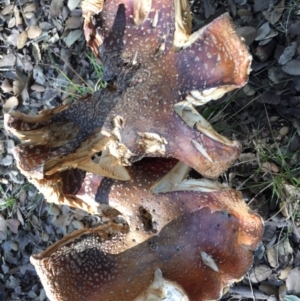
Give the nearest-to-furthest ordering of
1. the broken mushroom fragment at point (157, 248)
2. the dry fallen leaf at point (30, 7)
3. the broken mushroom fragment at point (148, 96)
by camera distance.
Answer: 1. the broken mushroom fragment at point (148, 96)
2. the broken mushroom fragment at point (157, 248)
3. the dry fallen leaf at point (30, 7)

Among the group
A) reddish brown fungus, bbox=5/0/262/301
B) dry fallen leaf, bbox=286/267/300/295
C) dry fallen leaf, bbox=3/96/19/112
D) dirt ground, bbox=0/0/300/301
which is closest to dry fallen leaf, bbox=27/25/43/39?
dirt ground, bbox=0/0/300/301

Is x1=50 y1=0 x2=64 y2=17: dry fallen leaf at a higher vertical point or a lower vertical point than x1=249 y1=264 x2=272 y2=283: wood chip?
higher

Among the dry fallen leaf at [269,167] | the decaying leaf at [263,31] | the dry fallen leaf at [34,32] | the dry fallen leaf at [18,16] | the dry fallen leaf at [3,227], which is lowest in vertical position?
the dry fallen leaf at [3,227]

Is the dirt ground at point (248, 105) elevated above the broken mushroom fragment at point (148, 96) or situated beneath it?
situated beneath

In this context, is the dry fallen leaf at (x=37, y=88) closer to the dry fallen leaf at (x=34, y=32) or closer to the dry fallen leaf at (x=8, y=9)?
the dry fallen leaf at (x=34, y=32)

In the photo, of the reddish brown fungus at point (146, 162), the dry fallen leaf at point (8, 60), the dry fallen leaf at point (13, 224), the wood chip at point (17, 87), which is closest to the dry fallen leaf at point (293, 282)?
the reddish brown fungus at point (146, 162)

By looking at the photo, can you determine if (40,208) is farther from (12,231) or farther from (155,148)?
(155,148)

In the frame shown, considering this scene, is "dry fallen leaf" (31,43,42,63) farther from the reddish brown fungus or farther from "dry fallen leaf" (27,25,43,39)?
the reddish brown fungus
